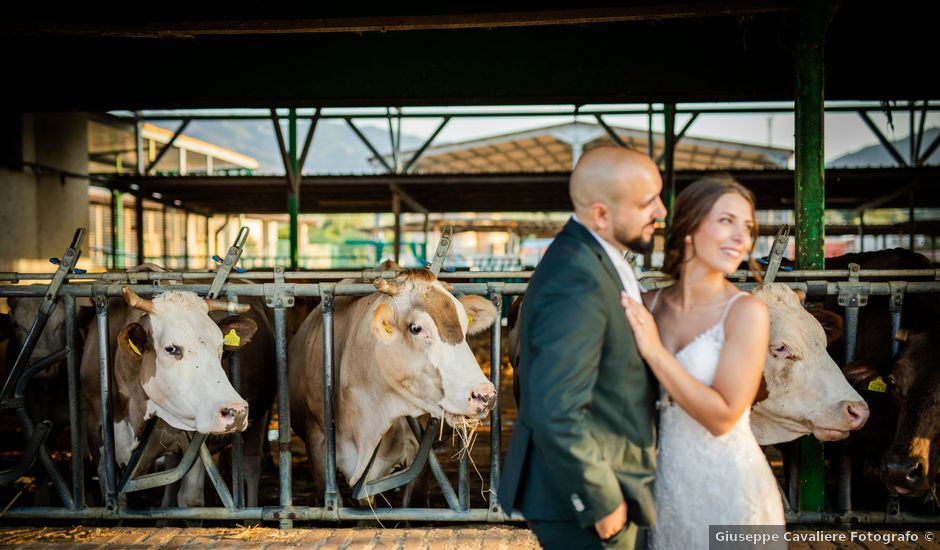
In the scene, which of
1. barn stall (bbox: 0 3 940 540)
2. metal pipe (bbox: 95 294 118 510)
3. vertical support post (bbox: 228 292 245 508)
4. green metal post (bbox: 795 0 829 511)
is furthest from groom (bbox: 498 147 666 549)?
metal pipe (bbox: 95 294 118 510)

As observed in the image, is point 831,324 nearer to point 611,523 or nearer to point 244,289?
point 611,523

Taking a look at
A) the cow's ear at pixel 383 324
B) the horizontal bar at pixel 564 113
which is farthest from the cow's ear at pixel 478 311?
the horizontal bar at pixel 564 113

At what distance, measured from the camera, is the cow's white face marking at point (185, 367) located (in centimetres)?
362

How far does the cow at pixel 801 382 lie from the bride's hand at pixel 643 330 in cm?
151

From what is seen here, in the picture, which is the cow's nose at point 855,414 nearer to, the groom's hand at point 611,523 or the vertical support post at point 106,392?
the groom's hand at point 611,523

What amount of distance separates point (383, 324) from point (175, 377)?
1.18 m

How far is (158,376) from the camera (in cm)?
379

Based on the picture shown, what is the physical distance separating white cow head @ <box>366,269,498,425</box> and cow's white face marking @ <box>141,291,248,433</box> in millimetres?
830

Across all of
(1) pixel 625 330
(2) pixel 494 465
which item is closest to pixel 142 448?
(2) pixel 494 465

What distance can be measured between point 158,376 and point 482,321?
1.84 meters

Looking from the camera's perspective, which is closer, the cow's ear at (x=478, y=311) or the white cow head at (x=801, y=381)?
the white cow head at (x=801, y=381)

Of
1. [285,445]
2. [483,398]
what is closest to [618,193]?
[483,398]

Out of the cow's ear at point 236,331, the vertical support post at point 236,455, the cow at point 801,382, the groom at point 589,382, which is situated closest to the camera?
the groom at point 589,382

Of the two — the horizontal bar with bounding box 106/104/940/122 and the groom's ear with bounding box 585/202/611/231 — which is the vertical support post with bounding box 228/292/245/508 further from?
the horizontal bar with bounding box 106/104/940/122
